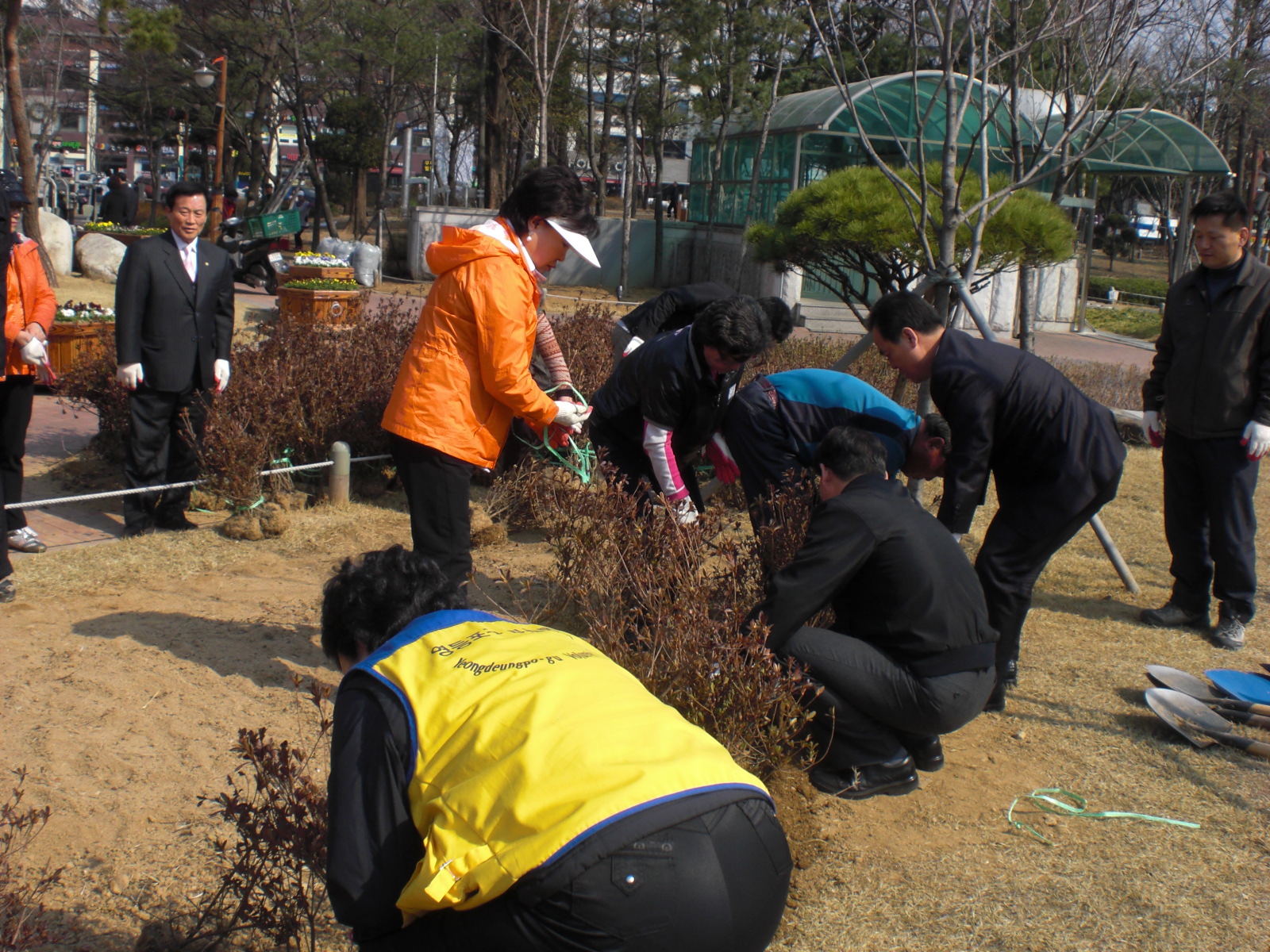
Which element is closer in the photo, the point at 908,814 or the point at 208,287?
the point at 908,814

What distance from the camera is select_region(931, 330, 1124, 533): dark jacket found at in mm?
3566

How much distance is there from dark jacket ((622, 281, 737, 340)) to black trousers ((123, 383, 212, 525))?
6.97ft

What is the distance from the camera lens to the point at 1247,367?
446 cm

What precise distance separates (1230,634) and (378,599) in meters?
3.89

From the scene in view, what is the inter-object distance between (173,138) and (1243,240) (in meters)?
35.7

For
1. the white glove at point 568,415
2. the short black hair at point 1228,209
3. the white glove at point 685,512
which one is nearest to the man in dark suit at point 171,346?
the white glove at point 568,415

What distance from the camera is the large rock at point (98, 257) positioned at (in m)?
15.4

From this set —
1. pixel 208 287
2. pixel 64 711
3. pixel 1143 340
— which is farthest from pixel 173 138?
pixel 64 711

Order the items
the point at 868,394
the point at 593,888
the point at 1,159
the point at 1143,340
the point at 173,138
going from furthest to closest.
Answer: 1. the point at 173,138
2. the point at 1,159
3. the point at 1143,340
4. the point at 868,394
5. the point at 593,888

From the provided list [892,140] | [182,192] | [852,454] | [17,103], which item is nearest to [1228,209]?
[852,454]

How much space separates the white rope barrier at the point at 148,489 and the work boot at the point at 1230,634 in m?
3.78

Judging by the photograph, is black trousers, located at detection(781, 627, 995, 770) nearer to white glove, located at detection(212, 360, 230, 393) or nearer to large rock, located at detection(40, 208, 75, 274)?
white glove, located at detection(212, 360, 230, 393)

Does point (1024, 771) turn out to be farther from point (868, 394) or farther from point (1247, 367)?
point (1247, 367)

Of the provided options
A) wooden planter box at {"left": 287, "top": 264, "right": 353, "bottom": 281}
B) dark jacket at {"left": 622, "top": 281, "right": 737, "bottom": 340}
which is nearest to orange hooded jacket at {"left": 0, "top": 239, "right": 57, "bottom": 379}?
dark jacket at {"left": 622, "top": 281, "right": 737, "bottom": 340}
